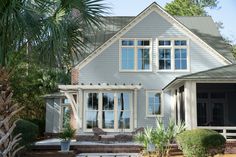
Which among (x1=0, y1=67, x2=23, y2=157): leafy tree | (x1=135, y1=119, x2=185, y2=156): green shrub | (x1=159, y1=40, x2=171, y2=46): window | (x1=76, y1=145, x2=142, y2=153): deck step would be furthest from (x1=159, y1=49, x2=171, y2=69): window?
(x1=0, y1=67, x2=23, y2=157): leafy tree

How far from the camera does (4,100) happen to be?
704cm

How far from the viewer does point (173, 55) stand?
902 inches

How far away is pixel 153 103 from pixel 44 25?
15869mm

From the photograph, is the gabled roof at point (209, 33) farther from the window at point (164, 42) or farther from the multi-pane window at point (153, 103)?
the multi-pane window at point (153, 103)

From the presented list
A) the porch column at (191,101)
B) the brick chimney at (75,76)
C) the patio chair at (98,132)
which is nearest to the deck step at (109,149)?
the patio chair at (98,132)

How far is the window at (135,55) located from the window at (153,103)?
65.3 inches

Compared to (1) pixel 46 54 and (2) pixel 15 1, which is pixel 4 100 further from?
(2) pixel 15 1

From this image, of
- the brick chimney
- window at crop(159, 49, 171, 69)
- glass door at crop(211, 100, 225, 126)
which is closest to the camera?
glass door at crop(211, 100, 225, 126)

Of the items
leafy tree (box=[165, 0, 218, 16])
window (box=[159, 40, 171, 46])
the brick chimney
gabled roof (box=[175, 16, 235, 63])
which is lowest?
the brick chimney

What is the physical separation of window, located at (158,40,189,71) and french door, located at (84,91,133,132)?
10.6ft

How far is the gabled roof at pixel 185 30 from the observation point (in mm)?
22875

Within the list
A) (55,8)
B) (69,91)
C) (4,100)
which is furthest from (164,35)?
(4,100)

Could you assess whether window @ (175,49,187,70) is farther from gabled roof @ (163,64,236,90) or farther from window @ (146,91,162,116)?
gabled roof @ (163,64,236,90)

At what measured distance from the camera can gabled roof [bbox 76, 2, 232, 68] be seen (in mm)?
22875
